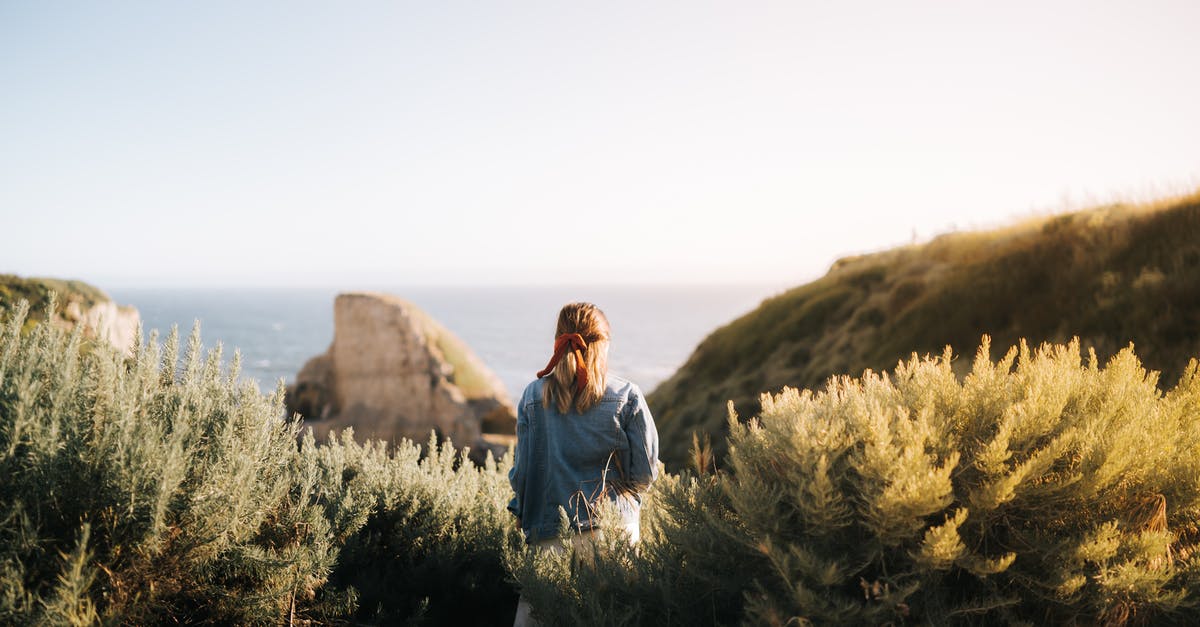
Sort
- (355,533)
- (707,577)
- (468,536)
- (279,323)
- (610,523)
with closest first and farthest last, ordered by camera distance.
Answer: (707,577) → (610,523) → (355,533) → (468,536) → (279,323)

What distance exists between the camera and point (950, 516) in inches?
107

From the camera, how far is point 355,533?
13.6ft

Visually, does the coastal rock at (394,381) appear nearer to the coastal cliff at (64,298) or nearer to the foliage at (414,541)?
the coastal cliff at (64,298)

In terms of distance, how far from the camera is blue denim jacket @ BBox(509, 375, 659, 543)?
12.5ft

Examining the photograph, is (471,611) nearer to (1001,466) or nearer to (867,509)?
(867,509)

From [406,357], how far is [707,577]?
94.5ft

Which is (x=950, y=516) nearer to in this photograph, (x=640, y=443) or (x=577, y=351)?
(x=640, y=443)

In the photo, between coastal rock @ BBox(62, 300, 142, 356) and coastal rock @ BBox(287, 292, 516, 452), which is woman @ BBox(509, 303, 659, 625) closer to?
coastal rock @ BBox(62, 300, 142, 356)

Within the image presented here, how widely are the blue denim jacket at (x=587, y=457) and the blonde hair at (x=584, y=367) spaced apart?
0.06 m

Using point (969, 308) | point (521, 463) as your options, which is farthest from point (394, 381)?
point (521, 463)

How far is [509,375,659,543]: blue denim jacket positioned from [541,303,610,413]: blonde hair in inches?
2.6

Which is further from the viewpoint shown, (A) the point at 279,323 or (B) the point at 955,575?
(A) the point at 279,323

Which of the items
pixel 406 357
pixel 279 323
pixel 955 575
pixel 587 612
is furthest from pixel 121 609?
pixel 279 323

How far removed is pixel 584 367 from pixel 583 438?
0.42m
